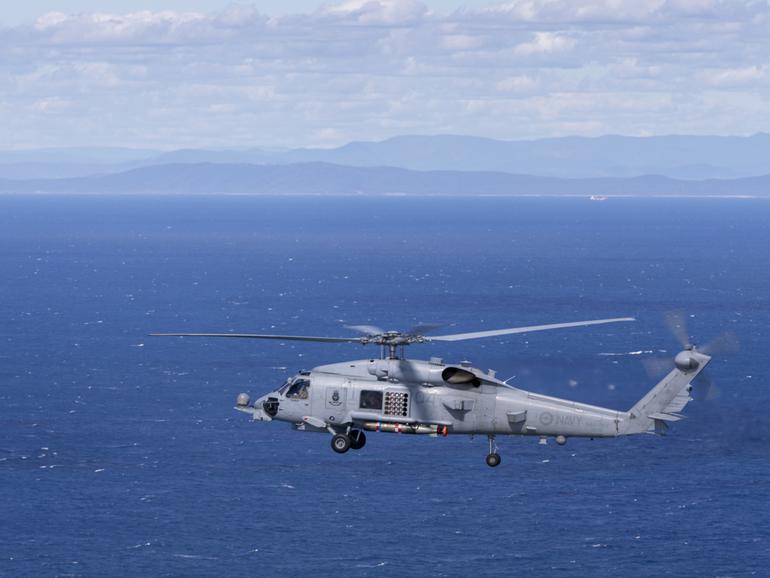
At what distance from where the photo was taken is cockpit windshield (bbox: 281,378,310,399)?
55.0 m

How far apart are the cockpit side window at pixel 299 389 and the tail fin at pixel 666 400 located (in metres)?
12.3

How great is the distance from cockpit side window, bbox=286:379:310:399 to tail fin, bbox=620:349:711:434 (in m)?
12.3

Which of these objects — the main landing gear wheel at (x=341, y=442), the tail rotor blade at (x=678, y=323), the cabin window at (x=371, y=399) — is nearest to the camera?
the tail rotor blade at (x=678, y=323)

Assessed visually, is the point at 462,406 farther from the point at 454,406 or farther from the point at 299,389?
the point at 299,389

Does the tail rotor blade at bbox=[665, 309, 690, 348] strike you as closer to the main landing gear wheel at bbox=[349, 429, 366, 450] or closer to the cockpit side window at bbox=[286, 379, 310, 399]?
the main landing gear wheel at bbox=[349, 429, 366, 450]

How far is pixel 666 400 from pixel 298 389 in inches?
559

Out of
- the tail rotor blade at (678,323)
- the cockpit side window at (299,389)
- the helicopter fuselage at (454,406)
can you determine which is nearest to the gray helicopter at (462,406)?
the helicopter fuselage at (454,406)

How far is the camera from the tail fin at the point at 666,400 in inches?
2029

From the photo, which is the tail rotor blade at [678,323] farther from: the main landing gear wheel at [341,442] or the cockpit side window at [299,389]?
the cockpit side window at [299,389]

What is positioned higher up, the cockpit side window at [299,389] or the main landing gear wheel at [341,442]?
the cockpit side window at [299,389]

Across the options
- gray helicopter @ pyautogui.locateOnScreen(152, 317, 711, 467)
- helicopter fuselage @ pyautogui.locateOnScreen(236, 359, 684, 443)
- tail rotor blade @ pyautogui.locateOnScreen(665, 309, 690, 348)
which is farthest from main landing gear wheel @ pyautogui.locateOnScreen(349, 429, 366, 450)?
tail rotor blade @ pyautogui.locateOnScreen(665, 309, 690, 348)

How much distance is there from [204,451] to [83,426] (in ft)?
57.4

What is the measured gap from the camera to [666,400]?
52406mm

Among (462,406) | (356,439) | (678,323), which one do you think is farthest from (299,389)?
(678,323)
